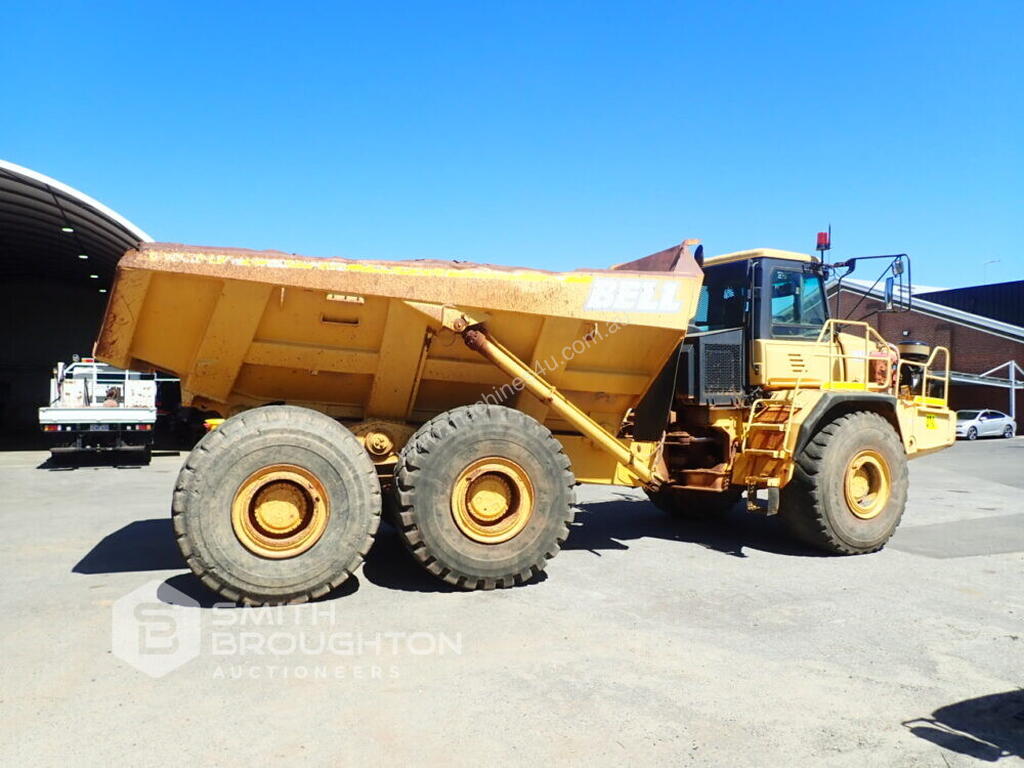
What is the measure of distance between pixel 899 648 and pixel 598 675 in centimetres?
186

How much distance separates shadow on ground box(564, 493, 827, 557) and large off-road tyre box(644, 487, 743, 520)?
3.1 inches

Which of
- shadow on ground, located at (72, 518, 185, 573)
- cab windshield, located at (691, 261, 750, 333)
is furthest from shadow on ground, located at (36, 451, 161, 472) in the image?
cab windshield, located at (691, 261, 750, 333)

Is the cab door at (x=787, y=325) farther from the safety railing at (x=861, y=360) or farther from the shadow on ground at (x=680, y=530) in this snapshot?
the shadow on ground at (x=680, y=530)

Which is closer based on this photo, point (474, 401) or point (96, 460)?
point (474, 401)

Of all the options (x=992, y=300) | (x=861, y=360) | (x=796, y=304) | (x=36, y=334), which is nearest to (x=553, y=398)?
(x=796, y=304)

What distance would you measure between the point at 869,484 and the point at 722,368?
184cm

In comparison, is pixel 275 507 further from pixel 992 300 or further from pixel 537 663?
pixel 992 300

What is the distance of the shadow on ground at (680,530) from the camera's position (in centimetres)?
662

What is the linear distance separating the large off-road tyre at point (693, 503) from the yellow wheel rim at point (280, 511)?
4.25m

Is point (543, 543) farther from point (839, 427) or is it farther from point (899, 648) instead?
point (839, 427)

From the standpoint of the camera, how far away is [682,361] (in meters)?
6.55

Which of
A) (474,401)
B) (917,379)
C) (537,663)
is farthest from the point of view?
(917,379)

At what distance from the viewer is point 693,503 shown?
7.91 metres

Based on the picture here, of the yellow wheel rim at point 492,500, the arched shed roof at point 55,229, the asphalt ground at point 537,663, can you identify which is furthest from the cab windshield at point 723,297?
the arched shed roof at point 55,229
